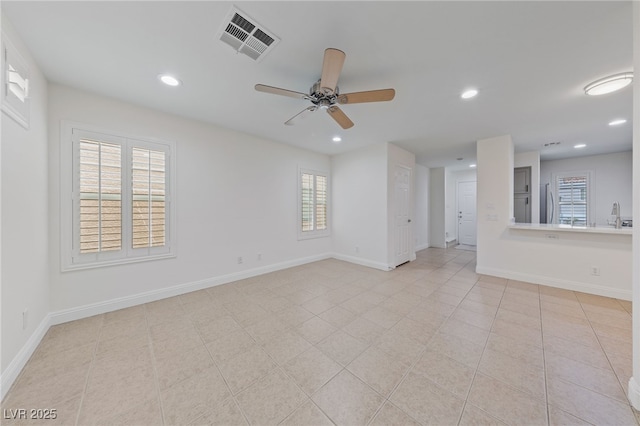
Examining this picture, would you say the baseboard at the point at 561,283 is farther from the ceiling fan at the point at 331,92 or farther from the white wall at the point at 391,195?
the ceiling fan at the point at 331,92

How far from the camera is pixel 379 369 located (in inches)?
68.2

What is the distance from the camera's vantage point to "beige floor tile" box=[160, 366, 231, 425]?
4.46 ft

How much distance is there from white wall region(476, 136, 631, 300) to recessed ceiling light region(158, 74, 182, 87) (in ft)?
15.9

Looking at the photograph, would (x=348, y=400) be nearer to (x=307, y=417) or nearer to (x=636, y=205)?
(x=307, y=417)

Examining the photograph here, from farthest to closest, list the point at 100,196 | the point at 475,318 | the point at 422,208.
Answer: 1. the point at 422,208
2. the point at 100,196
3. the point at 475,318

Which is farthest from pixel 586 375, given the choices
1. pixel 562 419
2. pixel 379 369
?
pixel 379 369

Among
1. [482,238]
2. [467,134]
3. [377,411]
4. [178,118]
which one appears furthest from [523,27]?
[178,118]

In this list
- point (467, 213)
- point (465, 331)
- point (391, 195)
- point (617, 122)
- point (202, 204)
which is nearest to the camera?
point (465, 331)

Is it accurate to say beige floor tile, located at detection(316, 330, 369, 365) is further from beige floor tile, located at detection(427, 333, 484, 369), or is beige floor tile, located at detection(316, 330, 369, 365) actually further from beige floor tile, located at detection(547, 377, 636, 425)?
beige floor tile, located at detection(547, 377, 636, 425)

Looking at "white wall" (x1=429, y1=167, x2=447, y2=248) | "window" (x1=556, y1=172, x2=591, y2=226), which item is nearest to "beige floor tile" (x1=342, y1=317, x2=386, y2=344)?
"white wall" (x1=429, y1=167, x2=447, y2=248)

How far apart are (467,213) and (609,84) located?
5578 millimetres

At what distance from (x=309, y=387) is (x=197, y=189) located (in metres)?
3.01

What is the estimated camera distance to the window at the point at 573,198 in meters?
5.32

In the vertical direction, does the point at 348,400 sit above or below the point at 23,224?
below
